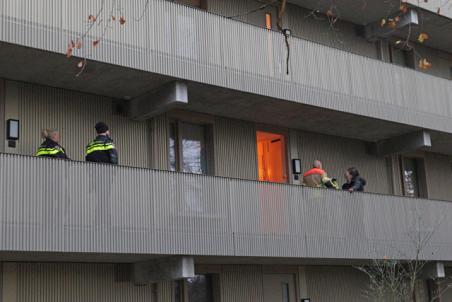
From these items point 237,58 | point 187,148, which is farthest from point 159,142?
point 237,58

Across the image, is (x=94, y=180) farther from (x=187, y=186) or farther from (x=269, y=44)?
(x=269, y=44)

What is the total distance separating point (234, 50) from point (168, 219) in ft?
14.6

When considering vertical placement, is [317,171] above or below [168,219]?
above

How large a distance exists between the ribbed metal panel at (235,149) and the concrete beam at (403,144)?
4.85 meters

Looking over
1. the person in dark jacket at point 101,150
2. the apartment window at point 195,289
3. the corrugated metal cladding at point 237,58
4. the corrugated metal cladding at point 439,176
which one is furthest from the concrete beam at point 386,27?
the person in dark jacket at point 101,150

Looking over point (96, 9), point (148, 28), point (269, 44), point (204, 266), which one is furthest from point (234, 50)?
point (204, 266)

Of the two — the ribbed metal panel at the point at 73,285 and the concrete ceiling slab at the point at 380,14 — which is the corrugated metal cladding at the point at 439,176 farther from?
the ribbed metal panel at the point at 73,285

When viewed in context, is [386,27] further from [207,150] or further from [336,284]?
[336,284]

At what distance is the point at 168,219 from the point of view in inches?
611

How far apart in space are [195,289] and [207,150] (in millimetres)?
3309

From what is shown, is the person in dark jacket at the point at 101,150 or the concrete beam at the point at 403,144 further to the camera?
the concrete beam at the point at 403,144

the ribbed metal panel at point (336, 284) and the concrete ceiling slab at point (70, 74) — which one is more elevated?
the concrete ceiling slab at point (70, 74)

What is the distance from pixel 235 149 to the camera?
774 inches

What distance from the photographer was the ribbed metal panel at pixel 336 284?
2067cm
